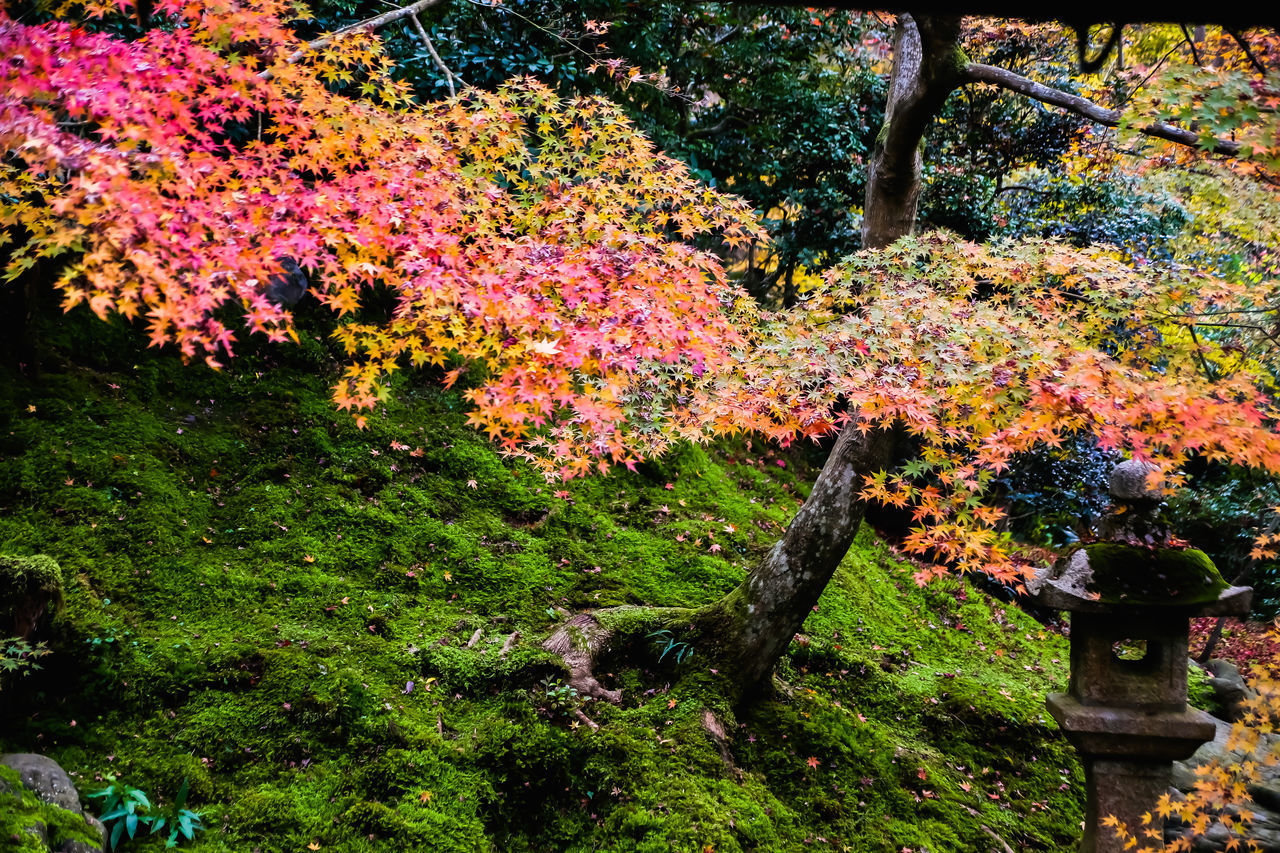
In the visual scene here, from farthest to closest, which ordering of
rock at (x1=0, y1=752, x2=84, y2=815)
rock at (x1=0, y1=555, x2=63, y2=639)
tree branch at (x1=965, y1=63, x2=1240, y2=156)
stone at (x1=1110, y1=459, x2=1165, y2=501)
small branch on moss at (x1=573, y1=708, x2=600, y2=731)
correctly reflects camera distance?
small branch on moss at (x1=573, y1=708, x2=600, y2=731) < stone at (x1=1110, y1=459, x2=1165, y2=501) < rock at (x1=0, y1=555, x2=63, y2=639) < rock at (x1=0, y1=752, x2=84, y2=815) < tree branch at (x1=965, y1=63, x2=1240, y2=156)

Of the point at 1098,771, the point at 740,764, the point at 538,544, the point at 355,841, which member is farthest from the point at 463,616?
the point at 1098,771

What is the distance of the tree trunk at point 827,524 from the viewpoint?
15.6ft

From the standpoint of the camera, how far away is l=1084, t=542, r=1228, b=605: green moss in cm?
356

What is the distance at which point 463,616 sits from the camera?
5266 millimetres

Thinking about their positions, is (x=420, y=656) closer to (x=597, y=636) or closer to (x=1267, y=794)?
(x=597, y=636)

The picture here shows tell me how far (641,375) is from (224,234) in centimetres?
246

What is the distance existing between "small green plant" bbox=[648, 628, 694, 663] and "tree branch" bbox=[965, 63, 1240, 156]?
393cm

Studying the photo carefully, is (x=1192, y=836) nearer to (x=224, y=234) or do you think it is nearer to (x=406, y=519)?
(x=406, y=519)

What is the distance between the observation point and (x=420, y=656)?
15.6 ft

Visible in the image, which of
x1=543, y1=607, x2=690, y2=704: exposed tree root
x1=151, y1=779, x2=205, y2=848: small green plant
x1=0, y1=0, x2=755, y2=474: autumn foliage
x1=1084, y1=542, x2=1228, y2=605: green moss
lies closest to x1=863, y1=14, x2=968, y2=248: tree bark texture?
x1=0, y1=0, x2=755, y2=474: autumn foliage

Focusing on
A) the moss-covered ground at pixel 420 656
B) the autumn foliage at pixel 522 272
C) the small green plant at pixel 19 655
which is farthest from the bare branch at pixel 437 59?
the small green plant at pixel 19 655

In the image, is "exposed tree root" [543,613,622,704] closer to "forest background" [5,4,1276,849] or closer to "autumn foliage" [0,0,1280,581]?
"forest background" [5,4,1276,849]

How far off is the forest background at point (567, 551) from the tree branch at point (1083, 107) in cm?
54

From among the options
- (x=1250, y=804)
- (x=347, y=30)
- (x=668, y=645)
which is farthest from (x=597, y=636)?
(x=1250, y=804)
